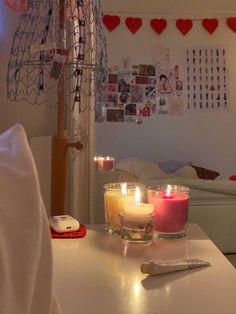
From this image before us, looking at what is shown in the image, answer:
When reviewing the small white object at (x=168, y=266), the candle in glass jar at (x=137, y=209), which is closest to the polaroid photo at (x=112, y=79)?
the candle in glass jar at (x=137, y=209)

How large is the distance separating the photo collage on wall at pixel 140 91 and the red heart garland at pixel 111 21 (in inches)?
5.4

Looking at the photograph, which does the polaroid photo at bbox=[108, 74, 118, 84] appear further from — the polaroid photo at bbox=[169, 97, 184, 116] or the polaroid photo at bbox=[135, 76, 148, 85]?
the polaroid photo at bbox=[169, 97, 184, 116]

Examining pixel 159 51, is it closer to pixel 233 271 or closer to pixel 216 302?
pixel 233 271

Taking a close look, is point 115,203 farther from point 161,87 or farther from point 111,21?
point 111,21

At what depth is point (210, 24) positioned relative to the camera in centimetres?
144

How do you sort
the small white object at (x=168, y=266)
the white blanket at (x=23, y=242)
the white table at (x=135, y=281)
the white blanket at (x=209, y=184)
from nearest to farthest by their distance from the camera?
the white blanket at (x=23, y=242), the white table at (x=135, y=281), the small white object at (x=168, y=266), the white blanket at (x=209, y=184)

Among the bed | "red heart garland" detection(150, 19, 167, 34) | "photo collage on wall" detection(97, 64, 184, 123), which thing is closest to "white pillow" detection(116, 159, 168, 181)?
the bed

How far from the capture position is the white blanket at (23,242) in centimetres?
29

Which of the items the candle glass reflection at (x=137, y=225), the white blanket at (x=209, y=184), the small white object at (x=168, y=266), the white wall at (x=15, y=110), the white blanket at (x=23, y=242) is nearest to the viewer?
the white blanket at (x=23, y=242)

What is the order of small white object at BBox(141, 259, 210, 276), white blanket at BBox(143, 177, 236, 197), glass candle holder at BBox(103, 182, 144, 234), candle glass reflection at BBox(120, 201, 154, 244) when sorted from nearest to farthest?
small white object at BBox(141, 259, 210, 276) < candle glass reflection at BBox(120, 201, 154, 244) < glass candle holder at BBox(103, 182, 144, 234) < white blanket at BBox(143, 177, 236, 197)

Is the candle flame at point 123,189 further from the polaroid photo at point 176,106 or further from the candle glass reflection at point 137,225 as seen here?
the polaroid photo at point 176,106

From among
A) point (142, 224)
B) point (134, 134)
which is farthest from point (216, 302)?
point (134, 134)

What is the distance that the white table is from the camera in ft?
1.88

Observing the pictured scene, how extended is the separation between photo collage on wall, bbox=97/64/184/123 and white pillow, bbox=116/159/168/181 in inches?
5.8
